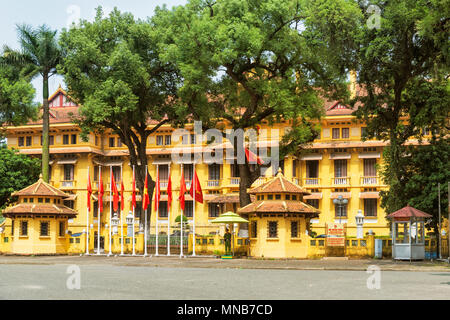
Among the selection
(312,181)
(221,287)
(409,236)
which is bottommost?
(221,287)

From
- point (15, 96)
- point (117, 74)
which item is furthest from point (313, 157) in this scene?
point (15, 96)

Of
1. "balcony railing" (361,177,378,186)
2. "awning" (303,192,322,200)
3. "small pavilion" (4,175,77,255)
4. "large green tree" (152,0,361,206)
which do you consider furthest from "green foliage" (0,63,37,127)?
"balcony railing" (361,177,378,186)

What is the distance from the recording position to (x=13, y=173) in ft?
158

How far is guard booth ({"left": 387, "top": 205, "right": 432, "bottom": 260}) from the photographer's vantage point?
28.9 m

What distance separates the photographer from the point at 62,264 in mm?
28656

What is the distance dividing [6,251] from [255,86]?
1840 cm

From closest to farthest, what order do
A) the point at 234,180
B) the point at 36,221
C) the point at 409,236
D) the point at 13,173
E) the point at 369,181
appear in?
the point at 409,236
the point at 36,221
the point at 13,173
the point at 369,181
the point at 234,180

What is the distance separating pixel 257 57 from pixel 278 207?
811cm

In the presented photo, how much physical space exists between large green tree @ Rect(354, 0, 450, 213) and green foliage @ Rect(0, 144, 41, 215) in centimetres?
2713

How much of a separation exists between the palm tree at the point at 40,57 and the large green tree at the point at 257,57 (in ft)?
30.2

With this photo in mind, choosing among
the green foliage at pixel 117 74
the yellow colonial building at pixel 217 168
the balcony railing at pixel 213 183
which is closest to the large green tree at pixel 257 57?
the green foliage at pixel 117 74

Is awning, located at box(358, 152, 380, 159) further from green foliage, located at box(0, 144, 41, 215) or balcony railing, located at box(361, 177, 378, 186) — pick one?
green foliage, located at box(0, 144, 41, 215)

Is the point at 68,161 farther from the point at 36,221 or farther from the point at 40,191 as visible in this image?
the point at 36,221
